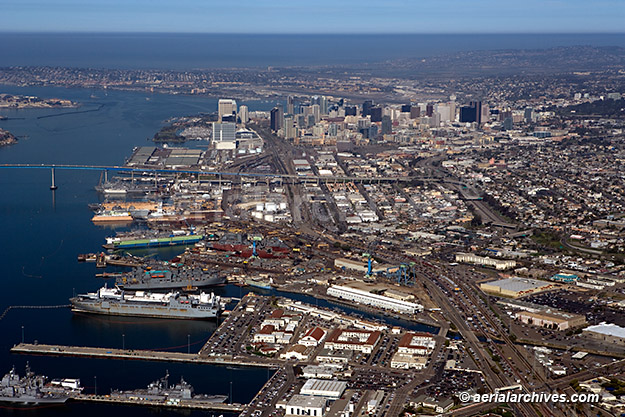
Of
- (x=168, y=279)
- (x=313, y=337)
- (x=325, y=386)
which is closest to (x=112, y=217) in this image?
(x=168, y=279)

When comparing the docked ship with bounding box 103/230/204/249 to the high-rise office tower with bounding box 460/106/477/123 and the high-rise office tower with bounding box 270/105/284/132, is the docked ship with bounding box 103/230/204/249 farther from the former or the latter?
the high-rise office tower with bounding box 460/106/477/123

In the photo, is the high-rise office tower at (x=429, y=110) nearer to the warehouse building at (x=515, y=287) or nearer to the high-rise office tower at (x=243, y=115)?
the high-rise office tower at (x=243, y=115)

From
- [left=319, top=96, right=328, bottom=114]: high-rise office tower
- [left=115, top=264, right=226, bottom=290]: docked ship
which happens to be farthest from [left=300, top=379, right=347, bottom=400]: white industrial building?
[left=319, top=96, right=328, bottom=114]: high-rise office tower

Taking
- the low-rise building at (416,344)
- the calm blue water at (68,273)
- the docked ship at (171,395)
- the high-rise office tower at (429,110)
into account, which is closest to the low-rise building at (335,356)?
the low-rise building at (416,344)

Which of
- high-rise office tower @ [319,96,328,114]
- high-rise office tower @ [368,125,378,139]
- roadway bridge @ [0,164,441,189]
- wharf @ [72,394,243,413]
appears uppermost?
high-rise office tower @ [319,96,328,114]

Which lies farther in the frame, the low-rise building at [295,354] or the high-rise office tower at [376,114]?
the high-rise office tower at [376,114]

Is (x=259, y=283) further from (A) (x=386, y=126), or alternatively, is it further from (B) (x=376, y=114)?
(B) (x=376, y=114)

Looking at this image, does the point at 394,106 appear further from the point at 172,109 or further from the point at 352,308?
the point at 352,308
